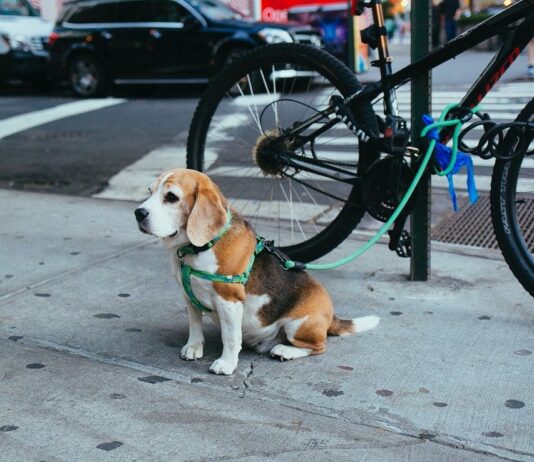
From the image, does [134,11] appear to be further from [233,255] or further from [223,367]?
[223,367]

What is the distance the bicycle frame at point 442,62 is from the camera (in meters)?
4.05

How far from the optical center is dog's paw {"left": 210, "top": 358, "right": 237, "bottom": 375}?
11.8 feet

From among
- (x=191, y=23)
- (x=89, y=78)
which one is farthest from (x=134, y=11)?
(x=89, y=78)

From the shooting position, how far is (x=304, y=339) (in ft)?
12.4

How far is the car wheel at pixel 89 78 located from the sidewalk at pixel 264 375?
10.4m

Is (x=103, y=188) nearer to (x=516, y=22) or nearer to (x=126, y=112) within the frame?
(x=516, y=22)

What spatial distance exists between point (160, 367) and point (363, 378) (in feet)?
2.73

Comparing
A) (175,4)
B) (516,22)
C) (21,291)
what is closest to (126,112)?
(175,4)

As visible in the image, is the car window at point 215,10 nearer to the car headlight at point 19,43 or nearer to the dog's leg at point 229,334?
the car headlight at point 19,43

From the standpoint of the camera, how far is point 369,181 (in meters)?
4.40

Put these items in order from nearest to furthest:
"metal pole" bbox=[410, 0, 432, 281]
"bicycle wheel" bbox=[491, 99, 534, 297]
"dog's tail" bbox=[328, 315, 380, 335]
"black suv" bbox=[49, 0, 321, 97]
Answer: "dog's tail" bbox=[328, 315, 380, 335] < "bicycle wheel" bbox=[491, 99, 534, 297] < "metal pole" bbox=[410, 0, 432, 281] < "black suv" bbox=[49, 0, 321, 97]

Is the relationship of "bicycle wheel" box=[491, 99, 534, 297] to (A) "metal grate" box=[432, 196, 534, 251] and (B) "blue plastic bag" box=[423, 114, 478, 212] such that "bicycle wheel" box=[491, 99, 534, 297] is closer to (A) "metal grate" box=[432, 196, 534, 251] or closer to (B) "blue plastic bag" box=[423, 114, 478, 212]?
(B) "blue plastic bag" box=[423, 114, 478, 212]

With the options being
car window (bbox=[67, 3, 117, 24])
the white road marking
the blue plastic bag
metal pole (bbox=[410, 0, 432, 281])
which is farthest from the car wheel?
the blue plastic bag

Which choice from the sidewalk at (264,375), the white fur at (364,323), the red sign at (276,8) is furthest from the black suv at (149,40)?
the white fur at (364,323)
